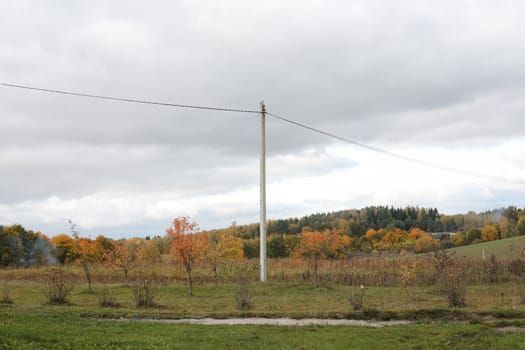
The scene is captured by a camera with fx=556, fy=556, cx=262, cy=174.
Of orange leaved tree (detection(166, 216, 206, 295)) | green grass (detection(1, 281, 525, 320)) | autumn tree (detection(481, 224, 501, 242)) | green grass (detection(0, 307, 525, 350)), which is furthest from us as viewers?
autumn tree (detection(481, 224, 501, 242))

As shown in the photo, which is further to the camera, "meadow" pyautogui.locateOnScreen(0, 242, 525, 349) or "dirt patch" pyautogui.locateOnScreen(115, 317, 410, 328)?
"dirt patch" pyautogui.locateOnScreen(115, 317, 410, 328)

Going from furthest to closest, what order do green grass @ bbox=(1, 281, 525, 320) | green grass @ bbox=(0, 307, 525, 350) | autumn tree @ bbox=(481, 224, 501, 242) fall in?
autumn tree @ bbox=(481, 224, 501, 242), green grass @ bbox=(1, 281, 525, 320), green grass @ bbox=(0, 307, 525, 350)

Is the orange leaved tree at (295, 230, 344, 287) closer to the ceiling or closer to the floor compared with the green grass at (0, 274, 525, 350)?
closer to the ceiling

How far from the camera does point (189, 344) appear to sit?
34.7 ft

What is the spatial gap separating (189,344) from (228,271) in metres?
22.5

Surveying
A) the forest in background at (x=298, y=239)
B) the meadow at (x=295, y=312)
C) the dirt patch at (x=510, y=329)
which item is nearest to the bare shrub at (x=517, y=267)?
the meadow at (x=295, y=312)

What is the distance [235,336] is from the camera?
1156cm

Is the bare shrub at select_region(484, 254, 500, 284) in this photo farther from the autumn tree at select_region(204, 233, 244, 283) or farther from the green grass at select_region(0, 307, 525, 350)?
the green grass at select_region(0, 307, 525, 350)

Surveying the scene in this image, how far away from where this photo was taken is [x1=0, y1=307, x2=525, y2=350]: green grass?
10.2 metres

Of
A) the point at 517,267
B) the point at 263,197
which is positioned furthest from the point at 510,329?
the point at 517,267

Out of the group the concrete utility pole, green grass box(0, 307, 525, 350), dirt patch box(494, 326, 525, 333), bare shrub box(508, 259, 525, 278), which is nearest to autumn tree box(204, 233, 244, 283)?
the concrete utility pole

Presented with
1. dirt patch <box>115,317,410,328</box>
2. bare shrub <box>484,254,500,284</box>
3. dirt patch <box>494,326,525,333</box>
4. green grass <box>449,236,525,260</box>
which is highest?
green grass <box>449,236,525,260</box>

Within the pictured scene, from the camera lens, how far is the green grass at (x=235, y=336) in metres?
10.2

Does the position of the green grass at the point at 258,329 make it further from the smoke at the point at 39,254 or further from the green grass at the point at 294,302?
the smoke at the point at 39,254
